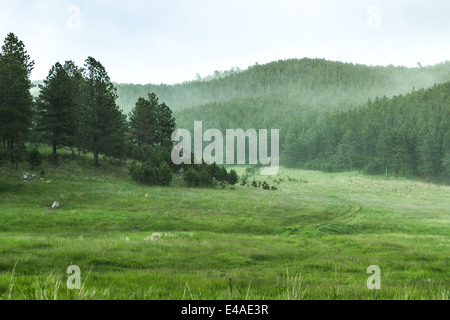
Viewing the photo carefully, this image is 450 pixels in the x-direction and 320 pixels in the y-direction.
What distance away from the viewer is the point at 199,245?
17.0 meters

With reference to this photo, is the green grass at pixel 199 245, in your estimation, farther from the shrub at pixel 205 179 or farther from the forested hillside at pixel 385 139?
the forested hillside at pixel 385 139

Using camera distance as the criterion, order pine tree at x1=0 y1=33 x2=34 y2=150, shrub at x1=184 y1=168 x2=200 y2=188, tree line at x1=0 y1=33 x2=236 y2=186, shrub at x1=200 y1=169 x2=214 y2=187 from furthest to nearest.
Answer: shrub at x1=200 y1=169 x2=214 y2=187 → shrub at x1=184 y1=168 x2=200 y2=188 → tree line at x1=0 y1=33 x2=236 y2=186 → pine tree at x1=0 y1=33 x2=34 y2=150

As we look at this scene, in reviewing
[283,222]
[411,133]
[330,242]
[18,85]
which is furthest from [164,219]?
[411,133]

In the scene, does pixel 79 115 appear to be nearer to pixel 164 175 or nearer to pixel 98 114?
pixel 98 114

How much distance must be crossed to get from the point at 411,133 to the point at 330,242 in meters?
110

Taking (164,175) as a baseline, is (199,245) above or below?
below

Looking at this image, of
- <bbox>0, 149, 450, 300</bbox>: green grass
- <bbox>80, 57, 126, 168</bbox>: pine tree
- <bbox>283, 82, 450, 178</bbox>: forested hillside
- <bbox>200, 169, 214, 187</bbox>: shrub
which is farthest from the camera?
<bbox>283, 82, 450, 178</bbox>: forested hillside

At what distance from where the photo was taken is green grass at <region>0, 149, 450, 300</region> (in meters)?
5.74

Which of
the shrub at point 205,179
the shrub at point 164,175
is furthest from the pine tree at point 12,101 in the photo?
the shrub at point 205,179

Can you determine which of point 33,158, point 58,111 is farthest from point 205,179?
point 58,111

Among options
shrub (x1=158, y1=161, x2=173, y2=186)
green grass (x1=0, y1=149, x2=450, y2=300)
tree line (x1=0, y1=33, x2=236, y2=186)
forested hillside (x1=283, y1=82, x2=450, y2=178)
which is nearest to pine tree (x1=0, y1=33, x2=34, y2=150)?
tree line (x1=0, y1=33, x2=236, y2=186)

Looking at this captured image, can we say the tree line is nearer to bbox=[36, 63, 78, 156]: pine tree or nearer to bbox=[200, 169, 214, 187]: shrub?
bbox=[36, 63, 78, 156]: pine tree

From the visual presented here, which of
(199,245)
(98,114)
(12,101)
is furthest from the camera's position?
(98,114)

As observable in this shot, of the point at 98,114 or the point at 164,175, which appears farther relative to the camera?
the point at 98,114
